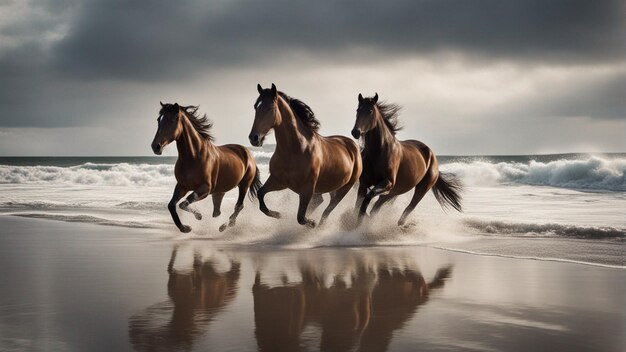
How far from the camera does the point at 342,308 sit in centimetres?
471

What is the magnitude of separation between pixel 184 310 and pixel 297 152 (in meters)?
4.64

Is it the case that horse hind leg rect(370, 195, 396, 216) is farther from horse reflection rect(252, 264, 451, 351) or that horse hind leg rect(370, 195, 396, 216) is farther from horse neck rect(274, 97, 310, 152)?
horse reflection rect(252, 264, 451, 351)

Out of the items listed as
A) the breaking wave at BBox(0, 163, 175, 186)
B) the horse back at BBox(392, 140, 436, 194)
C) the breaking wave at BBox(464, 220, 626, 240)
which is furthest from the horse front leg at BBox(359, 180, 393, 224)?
the breaking wave at BBox(0, 163, 175, 186)

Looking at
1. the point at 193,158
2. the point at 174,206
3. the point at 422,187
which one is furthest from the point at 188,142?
the point at 422,187

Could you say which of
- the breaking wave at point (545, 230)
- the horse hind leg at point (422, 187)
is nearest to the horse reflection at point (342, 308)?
the breaking wave at point (545, 230)

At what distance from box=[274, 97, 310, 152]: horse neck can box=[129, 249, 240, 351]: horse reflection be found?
2.69 m

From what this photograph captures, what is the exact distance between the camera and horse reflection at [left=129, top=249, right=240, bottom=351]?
3.78 meters

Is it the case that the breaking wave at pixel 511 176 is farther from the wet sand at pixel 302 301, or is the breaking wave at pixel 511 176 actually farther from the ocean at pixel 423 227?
the wet sand at pixel 302 301

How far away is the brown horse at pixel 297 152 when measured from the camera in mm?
8617

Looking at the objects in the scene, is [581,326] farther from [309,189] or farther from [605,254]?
[309,189]

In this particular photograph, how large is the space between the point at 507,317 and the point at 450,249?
13.3 ft

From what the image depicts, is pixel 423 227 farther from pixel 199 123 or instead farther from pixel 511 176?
pixel 511 176

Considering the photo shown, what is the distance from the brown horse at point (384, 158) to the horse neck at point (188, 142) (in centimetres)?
216

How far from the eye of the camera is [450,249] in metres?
8.44
